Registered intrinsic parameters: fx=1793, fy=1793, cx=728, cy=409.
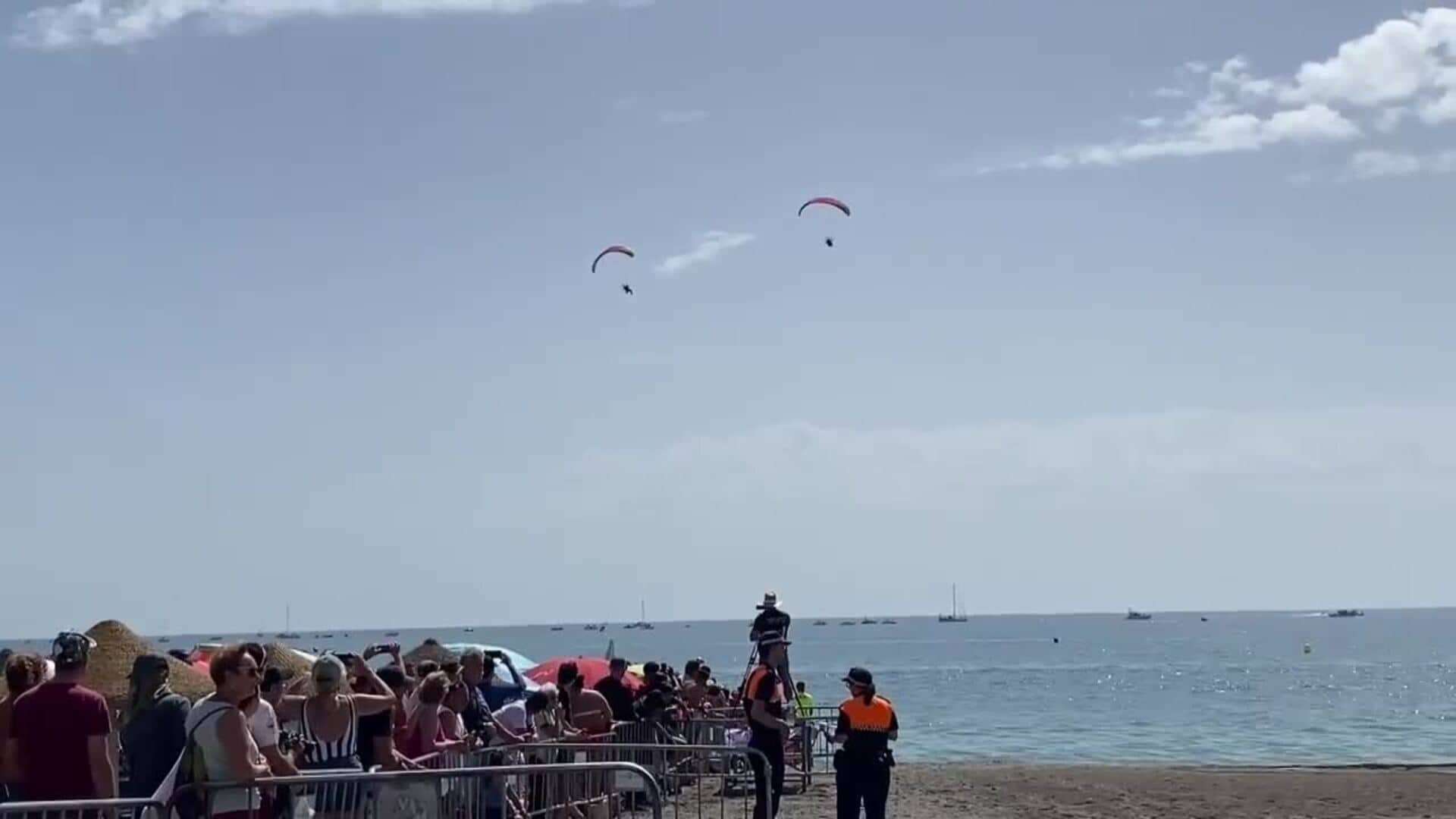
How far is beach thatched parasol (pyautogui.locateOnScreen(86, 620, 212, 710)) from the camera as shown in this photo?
1577 cm

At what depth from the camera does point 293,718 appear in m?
10.2

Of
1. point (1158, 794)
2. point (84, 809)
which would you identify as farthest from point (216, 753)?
point (1158, 794)

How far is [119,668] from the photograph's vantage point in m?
16.1

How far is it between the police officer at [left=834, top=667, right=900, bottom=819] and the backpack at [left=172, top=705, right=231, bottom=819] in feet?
21.1

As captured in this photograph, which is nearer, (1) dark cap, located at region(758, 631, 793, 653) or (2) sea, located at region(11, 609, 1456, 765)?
(1) dark cap, located at region(758, 631, 793, 653)

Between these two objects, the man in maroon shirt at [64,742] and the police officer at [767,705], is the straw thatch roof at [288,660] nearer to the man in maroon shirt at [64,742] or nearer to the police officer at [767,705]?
the police officer at [767,705]

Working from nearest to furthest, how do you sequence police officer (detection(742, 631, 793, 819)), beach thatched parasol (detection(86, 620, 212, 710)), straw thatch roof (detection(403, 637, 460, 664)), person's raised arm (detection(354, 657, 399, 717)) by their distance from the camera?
person's raised arm (detection(354, 657, 399, 717)) → police officer (detection(742, 631, 793, 819)) → beach thatched parasol (detection(86, 620, 212, 710)) → straw thatch roof (detection(403, 637, 460, 664))

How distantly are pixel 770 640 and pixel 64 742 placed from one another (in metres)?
7.44

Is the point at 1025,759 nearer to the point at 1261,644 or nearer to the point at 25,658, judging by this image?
the point at 25,658

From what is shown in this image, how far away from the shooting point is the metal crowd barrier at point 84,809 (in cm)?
777

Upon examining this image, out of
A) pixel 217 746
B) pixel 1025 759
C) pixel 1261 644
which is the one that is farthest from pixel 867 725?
pixel 1261 644

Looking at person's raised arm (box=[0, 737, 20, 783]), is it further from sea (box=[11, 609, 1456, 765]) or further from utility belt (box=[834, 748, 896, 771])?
sea (box=[11, 609, 1456, 765])

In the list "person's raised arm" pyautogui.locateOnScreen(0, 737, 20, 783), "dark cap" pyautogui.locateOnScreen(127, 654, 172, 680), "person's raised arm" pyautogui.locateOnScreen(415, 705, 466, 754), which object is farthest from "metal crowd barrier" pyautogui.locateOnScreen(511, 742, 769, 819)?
"person's raised arm" pyautogui.locateOnScreen(0, 737, 20, 783)

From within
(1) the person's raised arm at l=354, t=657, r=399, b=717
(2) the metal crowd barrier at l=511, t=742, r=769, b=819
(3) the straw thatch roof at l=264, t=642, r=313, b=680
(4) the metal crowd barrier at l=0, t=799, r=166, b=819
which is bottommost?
(2) the metal crowd barrier at l=511, t=742, r=769, b=819
